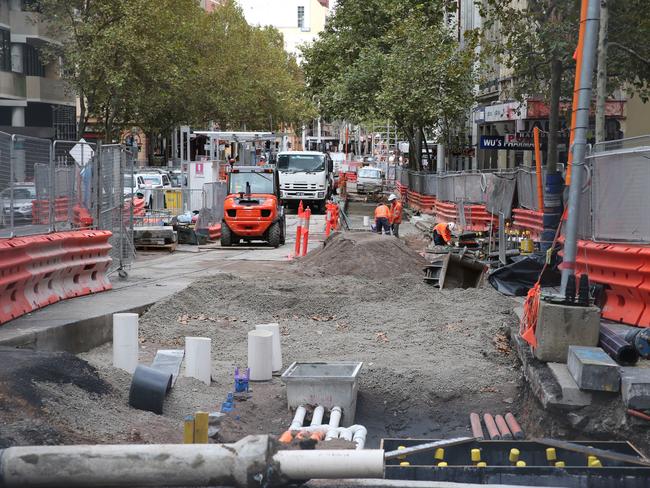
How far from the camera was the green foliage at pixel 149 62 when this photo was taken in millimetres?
45562

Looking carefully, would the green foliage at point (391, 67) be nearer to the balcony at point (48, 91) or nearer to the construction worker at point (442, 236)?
the balcony at point (48, 91)

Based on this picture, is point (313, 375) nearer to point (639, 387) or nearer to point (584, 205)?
point (639, 387)

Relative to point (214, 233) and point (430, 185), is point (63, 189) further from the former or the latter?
point (430, 185)

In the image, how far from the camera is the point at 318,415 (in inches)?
366

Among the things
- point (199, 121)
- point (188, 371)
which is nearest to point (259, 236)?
point (188, 371)

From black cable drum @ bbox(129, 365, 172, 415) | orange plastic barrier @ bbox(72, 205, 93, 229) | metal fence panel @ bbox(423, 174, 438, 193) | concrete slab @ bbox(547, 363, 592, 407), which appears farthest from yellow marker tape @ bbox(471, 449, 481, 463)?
metal fence panel @ bbox(423, 174, 438, 193)

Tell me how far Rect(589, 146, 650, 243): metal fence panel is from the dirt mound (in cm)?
903

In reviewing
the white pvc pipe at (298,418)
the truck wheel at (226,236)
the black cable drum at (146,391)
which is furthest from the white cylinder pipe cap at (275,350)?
the truck wheel at (226,236)

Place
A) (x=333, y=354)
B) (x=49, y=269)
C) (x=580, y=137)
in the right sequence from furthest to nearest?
1. (x=49, y=269)
2. (x=333, y=354)
3. (x=580, y=137)

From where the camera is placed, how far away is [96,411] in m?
7.68

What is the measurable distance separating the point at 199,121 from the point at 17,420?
6284cm

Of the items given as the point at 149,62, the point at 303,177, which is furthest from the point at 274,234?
the point at 303,177

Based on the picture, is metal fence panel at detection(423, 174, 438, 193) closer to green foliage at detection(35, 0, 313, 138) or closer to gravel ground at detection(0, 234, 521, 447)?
green foliage at detection(35, 0, 313, 138)

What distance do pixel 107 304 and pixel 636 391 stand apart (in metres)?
9.07
